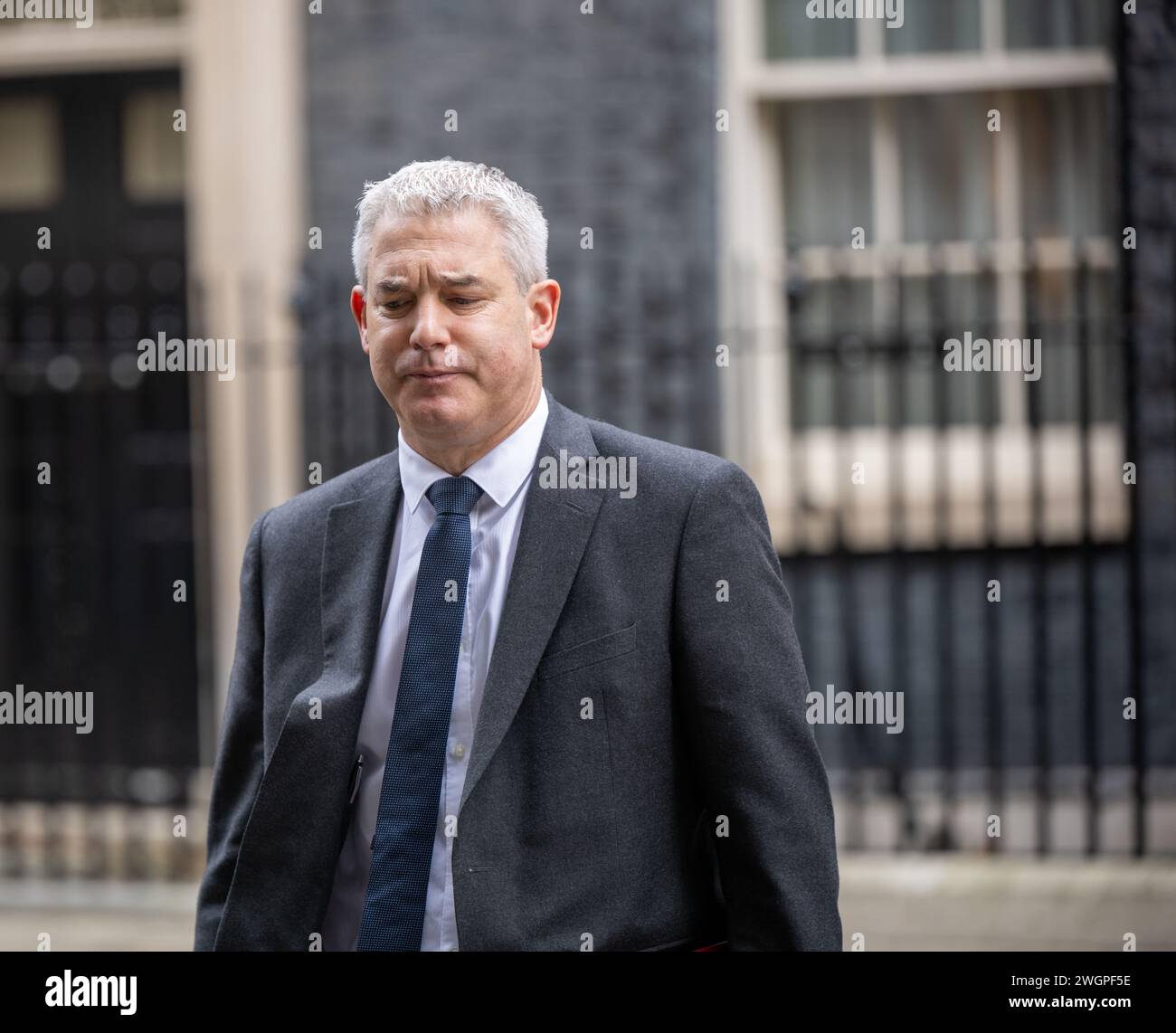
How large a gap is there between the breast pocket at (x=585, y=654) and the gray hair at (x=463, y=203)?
589 millimetres

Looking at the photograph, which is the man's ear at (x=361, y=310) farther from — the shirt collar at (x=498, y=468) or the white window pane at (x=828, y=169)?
the white window pane at (x=828, y=169)

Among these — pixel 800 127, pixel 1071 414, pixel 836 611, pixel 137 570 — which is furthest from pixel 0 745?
pixel 1071 414

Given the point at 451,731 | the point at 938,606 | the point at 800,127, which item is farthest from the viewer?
the point at 800,127

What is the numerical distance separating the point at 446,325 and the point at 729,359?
15.2 feet

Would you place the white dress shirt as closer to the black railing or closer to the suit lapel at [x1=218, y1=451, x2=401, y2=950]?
the suit lapel at [x1=218, y1=451, x2=401, y2=950]

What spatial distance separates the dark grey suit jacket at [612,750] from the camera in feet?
8.10

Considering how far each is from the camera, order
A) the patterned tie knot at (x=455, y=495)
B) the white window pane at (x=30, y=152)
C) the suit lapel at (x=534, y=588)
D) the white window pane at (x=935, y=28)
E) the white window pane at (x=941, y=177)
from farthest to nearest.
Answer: the white window pane at (x=30, y=152) < the white window pane at (x=941, y=177) < the white window pane at (x=935, y=28) < the patterned tie knot at (x=455, y=495) < the suit lapel at (x=534, y=588)

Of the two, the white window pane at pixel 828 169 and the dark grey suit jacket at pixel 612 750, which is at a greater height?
the white window pane at pixel 828 169

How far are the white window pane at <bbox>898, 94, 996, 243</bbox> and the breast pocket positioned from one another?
17.7 feet

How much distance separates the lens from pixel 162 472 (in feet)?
24.8

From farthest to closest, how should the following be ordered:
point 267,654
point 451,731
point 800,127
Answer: point 800,127
point 267,654
point 451,731

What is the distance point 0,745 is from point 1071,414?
5142 millimetres

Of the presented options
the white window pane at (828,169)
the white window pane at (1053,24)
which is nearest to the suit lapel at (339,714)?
the white window pane at (828,169)

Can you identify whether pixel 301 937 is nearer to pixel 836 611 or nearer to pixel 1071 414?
pixel 836 611
